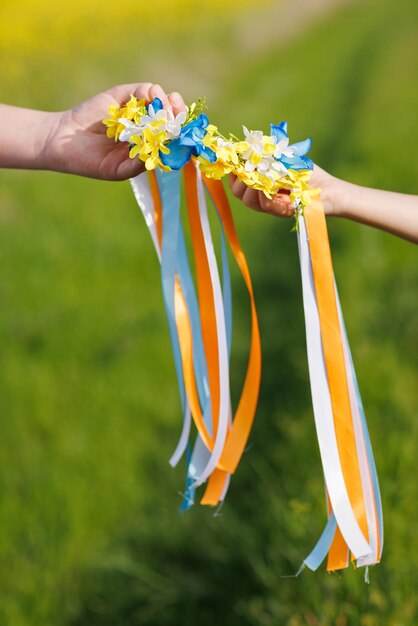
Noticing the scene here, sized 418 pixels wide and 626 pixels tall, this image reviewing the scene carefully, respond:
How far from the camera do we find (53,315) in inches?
161

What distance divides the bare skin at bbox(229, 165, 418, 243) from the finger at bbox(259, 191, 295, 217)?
2 cm

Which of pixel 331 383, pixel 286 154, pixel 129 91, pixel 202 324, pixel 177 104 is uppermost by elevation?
pixel 129 91

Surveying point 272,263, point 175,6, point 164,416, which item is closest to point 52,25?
point 175,6

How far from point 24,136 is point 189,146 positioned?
2.15ft

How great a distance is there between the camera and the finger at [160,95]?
162cm

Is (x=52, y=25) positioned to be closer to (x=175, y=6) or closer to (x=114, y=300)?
(x=175, y=6)

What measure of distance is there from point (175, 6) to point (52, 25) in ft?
12.0

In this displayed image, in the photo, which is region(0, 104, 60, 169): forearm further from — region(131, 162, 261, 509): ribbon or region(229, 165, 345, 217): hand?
region(229, 165, 345, 217): hand

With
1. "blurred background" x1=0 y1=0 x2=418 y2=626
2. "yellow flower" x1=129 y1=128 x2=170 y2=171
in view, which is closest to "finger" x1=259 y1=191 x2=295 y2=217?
"yellow flower" x1=129 y1=128 x2=170 y2=171

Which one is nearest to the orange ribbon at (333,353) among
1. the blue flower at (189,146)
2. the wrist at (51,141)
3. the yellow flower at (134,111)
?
the blue flower at (189,146)

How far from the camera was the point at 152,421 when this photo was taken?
136 inches

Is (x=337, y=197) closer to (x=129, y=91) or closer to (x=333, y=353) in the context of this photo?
(x=333, y=353)

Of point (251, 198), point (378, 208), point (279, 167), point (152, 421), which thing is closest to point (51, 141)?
point (251, 198)

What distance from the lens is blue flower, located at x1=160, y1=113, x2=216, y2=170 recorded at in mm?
1532
